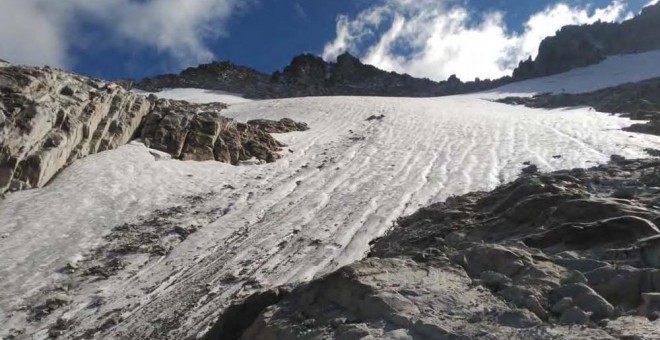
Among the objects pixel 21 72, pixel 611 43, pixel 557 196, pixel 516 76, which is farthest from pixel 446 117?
pixel 611 43

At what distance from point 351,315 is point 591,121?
24.4 metres

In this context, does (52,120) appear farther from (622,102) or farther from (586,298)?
(622,102)

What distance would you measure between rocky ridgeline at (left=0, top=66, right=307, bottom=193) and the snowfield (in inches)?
24.8

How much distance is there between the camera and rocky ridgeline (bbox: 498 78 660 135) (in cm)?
2489

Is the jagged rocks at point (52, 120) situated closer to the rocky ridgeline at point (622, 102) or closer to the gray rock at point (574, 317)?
the gray rock at point (574, 317)

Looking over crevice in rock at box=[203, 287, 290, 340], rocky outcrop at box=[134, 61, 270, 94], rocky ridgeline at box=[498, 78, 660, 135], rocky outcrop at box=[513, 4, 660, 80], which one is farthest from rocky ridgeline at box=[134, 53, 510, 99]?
crevice in rock at box=[203, 287, 290, 340]

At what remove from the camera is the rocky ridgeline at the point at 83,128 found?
14.6 meters

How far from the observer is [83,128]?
1694 centimetres

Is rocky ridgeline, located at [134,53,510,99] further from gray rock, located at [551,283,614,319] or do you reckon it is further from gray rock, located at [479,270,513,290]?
gray rock, located at [551,283,614,319]

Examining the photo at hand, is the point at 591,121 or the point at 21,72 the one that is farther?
the point at 591,121

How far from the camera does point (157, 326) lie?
28.5 ft

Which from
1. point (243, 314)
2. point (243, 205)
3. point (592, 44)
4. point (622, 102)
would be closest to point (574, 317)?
point (243, 314)

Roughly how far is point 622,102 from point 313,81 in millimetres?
35633

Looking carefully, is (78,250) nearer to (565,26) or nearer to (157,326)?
(157,326)
